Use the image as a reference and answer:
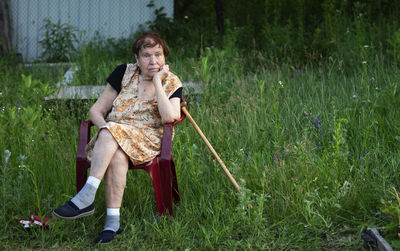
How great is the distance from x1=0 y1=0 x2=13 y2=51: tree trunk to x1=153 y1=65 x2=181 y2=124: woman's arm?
17.8 ft

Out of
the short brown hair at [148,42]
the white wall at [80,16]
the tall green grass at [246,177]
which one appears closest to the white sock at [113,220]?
the tall green grass at [246,177]

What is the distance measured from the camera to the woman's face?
3461 mm

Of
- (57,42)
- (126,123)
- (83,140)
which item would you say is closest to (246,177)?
(126,123)

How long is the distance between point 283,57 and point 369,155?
306cm

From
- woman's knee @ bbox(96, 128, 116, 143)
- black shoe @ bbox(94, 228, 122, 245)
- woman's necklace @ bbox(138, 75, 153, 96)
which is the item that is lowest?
black shoe @ bbox(94, 228, 122, 245)

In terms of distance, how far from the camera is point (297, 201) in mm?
3412

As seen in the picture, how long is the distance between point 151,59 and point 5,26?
5.49 metres

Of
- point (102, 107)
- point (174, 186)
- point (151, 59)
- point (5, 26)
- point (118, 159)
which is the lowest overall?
point (174, 186)

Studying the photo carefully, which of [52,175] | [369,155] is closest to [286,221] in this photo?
[369,155]

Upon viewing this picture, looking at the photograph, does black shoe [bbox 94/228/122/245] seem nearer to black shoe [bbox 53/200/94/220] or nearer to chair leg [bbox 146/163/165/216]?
black shoe [bbox 53/200/94/220]

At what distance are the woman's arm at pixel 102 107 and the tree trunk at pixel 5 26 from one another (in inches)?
197

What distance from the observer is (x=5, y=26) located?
809cm

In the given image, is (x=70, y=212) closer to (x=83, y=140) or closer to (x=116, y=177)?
(x=116, y=177)

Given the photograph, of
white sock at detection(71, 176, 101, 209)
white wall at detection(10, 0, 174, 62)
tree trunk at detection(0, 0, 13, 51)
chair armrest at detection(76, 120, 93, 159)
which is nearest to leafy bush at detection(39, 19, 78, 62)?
white wall at detection(10, 0, 174, 62)
